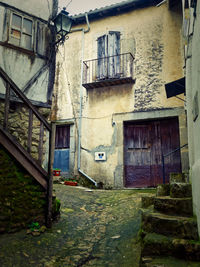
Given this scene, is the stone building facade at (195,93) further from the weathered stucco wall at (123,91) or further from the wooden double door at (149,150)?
the weathered stucco wall at (123,91)

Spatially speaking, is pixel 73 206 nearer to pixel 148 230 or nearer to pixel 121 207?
pixel 121 207

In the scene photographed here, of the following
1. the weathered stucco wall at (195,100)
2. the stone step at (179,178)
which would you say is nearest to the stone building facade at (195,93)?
the weathered stucco wall at (195,100)

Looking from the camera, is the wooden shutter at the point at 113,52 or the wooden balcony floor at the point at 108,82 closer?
the wooden balcony floor at the point at 108,82

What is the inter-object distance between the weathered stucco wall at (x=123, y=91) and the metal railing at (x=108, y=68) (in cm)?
24

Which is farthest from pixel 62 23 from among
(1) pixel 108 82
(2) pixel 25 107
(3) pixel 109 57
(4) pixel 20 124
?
(3) pixel 109 57

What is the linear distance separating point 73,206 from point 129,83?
515 centimetres

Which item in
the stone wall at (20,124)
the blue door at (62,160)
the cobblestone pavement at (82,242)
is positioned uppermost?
the stone wall at (20,124)

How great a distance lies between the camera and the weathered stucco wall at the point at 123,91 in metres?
8.34

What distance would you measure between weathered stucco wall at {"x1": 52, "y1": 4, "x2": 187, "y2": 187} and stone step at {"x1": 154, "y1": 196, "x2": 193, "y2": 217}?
4.68m

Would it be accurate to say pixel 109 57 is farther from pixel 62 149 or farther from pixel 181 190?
pixel 181 190

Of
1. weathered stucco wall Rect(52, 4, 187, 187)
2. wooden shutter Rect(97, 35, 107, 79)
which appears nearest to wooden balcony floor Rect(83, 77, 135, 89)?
weathered stucco wall Rect(52, 4, 187, 187)

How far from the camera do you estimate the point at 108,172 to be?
8.61 metres

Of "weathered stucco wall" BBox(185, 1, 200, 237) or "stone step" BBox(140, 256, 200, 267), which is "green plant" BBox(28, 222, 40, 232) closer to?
"stone step" BBox(140, 256, 200, 267)

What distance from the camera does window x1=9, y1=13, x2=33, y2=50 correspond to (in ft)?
18.1
